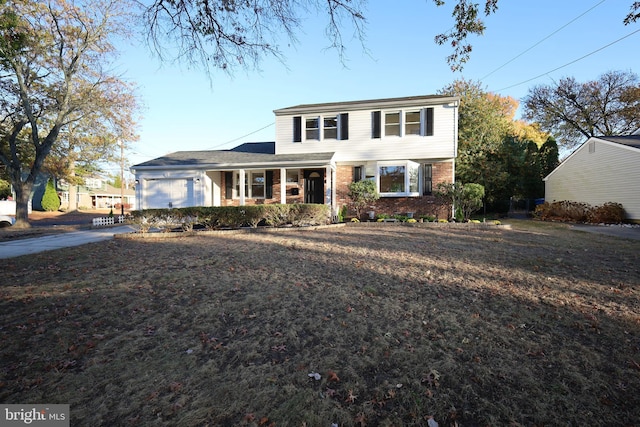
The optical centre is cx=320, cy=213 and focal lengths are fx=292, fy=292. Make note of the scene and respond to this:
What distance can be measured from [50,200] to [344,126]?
1236 inches

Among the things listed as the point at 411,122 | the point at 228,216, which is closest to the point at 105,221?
the point at 228,216

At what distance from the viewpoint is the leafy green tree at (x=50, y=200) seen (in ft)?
95.0

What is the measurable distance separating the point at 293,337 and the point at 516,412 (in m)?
1.87

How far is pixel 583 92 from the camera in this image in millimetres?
25938

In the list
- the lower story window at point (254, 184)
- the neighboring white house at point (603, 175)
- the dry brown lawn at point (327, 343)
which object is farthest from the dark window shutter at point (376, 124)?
the neighboring white house at point (603, 175)

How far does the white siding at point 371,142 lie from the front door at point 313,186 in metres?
1.18

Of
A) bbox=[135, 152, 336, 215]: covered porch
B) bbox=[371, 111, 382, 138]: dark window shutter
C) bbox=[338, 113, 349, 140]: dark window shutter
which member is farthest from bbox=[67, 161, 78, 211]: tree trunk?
bbox=[371, 111, 382, 138]: dark window shutter

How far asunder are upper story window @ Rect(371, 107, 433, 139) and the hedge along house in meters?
0.05

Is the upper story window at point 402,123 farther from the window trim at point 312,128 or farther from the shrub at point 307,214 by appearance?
the shrub at point 307,214

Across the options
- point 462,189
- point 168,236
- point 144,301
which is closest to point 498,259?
Answer: point 144,301

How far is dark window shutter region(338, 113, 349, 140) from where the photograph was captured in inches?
603

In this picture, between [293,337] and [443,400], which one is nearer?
[443,400]

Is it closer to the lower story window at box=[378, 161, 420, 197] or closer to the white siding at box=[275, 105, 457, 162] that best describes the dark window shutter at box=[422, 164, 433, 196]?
the lower story window at box=[378, 161, 420, 197]

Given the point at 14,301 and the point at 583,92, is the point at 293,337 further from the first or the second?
the point at 583,92
